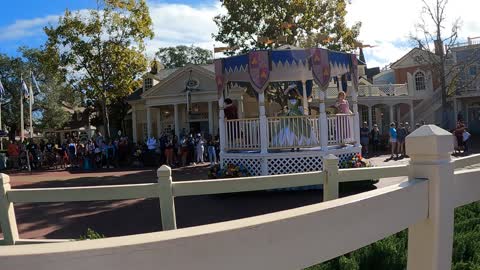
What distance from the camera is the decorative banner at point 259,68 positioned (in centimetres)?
1330

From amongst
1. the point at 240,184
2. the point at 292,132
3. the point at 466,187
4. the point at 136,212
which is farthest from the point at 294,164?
the point at 466,187

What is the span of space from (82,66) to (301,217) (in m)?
30.6

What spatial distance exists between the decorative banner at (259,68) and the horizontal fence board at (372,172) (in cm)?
830

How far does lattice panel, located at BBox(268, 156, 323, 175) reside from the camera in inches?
533

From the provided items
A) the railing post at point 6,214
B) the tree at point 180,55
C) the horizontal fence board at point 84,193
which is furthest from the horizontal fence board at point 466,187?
the tree at point 180,55

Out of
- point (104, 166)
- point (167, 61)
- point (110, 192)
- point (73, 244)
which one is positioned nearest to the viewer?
point (73, 244)

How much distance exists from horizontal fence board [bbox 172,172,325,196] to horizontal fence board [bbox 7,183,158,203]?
1.12 ft

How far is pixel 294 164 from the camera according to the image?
1358cm

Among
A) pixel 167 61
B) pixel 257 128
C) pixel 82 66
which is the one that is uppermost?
pixel 167 61

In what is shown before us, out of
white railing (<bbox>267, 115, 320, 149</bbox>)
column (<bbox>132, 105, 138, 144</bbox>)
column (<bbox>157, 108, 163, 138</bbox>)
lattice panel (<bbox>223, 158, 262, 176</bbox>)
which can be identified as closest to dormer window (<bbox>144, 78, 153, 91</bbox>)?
column (<bbox>132, 105, 138, 144</bbox>)

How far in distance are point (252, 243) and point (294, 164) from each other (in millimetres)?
12204

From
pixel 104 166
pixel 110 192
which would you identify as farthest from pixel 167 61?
pixel 110 192

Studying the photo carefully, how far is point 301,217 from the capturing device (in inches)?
63.8

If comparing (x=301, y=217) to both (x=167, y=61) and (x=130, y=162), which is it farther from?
(x=167, y=61)
